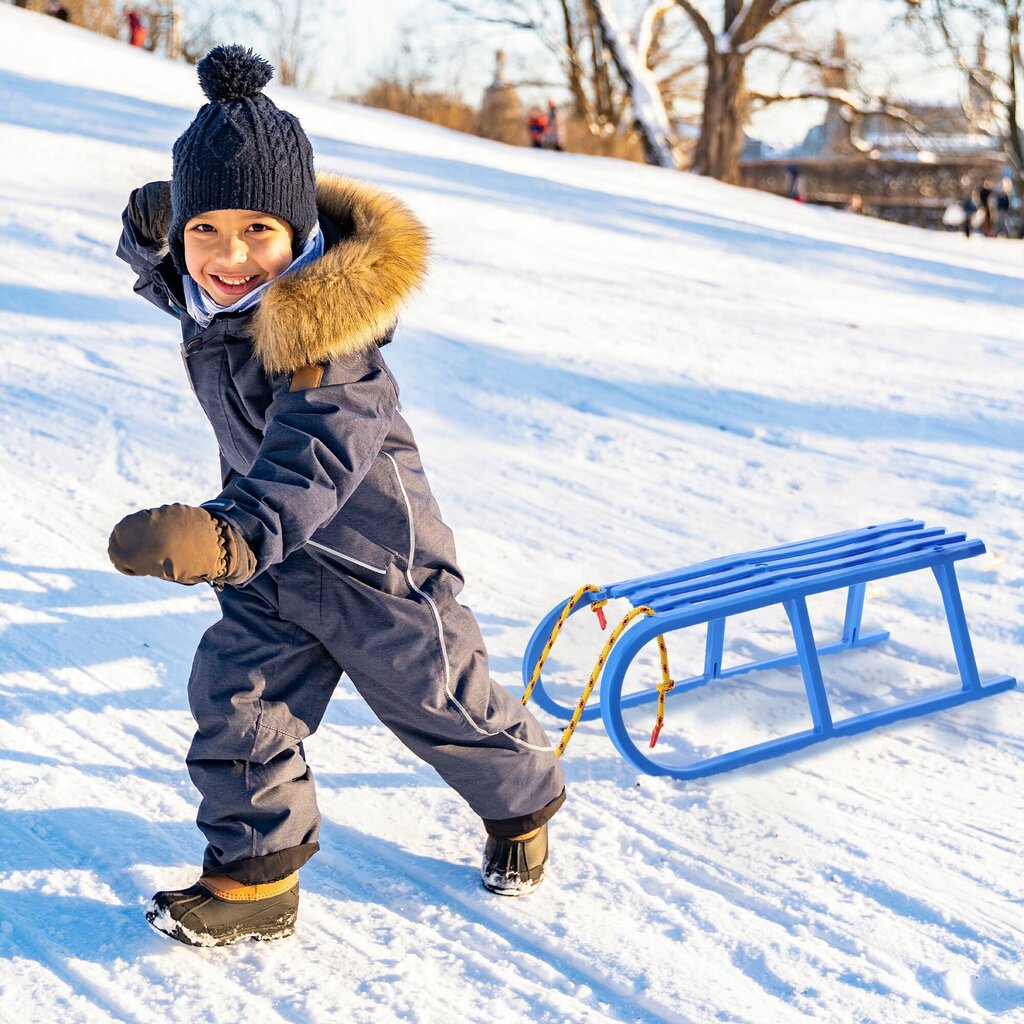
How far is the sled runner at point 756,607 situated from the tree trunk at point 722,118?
1861cm

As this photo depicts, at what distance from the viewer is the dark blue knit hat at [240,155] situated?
6.63 feet

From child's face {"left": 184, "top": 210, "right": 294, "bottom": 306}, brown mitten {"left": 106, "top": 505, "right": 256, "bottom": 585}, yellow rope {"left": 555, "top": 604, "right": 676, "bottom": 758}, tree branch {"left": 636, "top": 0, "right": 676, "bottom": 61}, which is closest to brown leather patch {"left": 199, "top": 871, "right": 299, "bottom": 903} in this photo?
brown mitten {"left": 106, "top": 505, "right": 256, "bottom": 585}

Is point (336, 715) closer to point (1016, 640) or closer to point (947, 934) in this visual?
point (947, 934)

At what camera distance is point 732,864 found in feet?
8.22

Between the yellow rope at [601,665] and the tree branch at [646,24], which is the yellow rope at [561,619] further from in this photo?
the tree branch at [646,24]

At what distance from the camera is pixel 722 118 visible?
21016 millimetres

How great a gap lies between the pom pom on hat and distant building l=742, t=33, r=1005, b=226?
26.6 m

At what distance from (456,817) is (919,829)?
997 millimetres

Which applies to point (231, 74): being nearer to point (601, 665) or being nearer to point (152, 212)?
point (152, 212)

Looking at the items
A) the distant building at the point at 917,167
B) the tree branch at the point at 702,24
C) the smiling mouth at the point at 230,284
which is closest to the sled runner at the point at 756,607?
the smiling mouth at the point at 230,284

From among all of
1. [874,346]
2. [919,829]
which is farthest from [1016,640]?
[874,346]

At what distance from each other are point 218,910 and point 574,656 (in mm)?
1555

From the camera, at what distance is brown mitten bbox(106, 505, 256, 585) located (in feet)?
5.42

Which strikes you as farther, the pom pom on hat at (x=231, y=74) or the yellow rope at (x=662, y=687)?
the yellow rope at (x=662, y=687)
